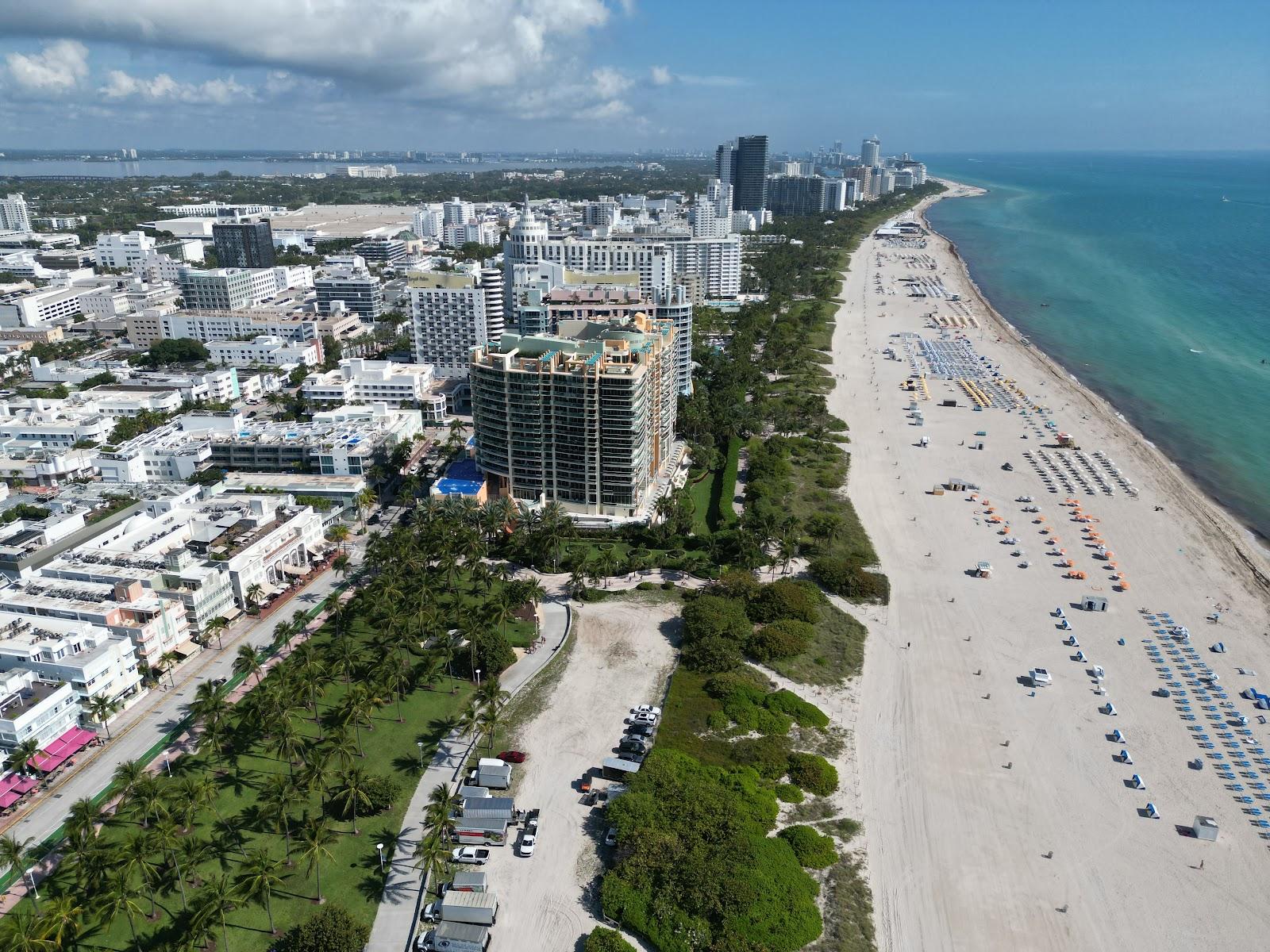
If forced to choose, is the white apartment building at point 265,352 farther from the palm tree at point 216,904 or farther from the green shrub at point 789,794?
the green shrub at point 789,794

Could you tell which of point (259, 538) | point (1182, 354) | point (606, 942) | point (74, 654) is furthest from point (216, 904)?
point (1182, 354)

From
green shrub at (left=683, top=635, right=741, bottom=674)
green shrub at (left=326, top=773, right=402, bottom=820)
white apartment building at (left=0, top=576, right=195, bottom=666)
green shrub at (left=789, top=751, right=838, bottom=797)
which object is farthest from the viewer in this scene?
green shrub at (left=683, top=635, right=741, bottom=674)

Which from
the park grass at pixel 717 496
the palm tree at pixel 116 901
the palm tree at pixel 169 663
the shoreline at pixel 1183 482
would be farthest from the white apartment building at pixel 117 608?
the shoreline at pixel 1183 482

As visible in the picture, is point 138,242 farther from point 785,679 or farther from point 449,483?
point 785,679

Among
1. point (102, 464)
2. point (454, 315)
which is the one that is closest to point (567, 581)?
point (102, 464)

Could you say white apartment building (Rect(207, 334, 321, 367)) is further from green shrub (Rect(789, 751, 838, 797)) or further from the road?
green shrub (Rect(789, 751, 838, 797))

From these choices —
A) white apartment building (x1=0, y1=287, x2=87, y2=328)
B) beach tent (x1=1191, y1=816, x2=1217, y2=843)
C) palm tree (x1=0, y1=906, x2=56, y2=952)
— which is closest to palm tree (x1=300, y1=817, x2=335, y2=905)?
palm tree (x1=0, y1=906, x2=56, y2=952)
